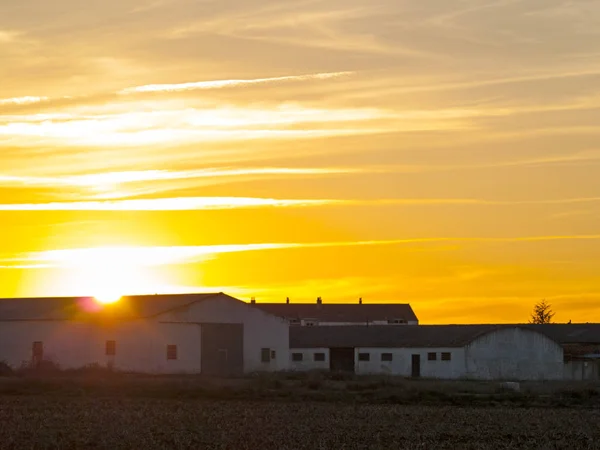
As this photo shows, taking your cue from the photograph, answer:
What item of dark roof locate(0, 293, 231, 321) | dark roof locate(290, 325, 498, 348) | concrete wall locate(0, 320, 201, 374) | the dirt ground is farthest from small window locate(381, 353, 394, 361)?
the dirt ground

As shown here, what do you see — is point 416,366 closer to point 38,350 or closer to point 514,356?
point 514,356

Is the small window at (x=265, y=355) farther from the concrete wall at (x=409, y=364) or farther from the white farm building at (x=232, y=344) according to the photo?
the concrete wall at (x=409, y=364)

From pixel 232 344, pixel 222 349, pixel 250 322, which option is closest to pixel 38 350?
pixel 222 349

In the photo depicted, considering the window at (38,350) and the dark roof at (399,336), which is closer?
the window at (38,350)

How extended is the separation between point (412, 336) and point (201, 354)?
54.0ft

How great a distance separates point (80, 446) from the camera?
3206 centimetres

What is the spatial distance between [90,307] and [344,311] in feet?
220

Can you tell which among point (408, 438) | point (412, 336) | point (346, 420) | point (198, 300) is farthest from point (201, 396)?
point (412, 336)

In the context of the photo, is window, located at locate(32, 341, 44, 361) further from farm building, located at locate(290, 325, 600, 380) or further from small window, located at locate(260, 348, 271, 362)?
farm building, located at locate(290, 325, 600, 380)

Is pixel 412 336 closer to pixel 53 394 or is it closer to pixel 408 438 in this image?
pixel 53 394

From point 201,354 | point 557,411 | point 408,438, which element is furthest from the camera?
point 201,354

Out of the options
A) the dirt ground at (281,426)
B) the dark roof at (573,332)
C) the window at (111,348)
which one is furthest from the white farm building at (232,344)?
the dirt ground at (281,426)

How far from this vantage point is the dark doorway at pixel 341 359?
285 ft

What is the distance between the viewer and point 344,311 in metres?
146
